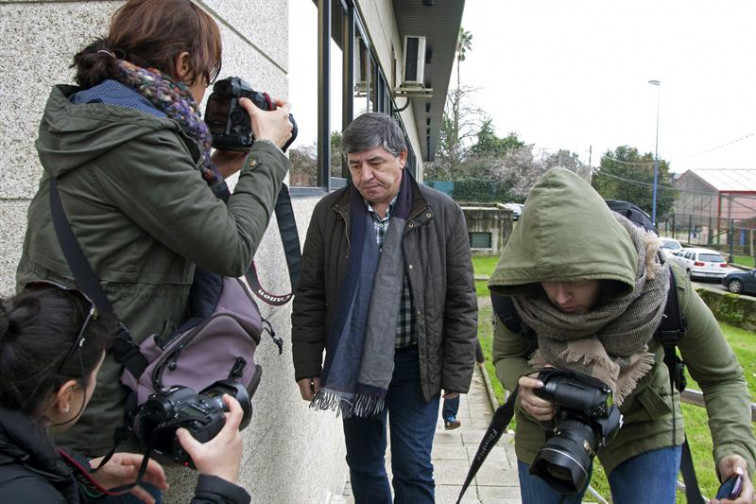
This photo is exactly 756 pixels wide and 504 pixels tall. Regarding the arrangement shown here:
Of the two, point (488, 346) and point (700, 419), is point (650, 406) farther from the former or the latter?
point (488, 346)

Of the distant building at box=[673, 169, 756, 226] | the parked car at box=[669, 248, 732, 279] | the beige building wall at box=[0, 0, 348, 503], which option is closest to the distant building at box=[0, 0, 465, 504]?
the beige building wall at box=[0, 0, 348, 503]

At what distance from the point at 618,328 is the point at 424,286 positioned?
3.22ft

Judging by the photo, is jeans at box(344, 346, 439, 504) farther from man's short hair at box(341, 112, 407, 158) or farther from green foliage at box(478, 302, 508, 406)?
green foliage at box(478, 302, 508, 406)

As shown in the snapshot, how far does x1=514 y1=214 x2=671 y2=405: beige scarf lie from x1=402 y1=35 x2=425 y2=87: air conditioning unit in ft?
29.1

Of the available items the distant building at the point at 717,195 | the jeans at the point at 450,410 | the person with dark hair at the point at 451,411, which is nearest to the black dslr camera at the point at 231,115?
the person with dark hair at the point at 451,411

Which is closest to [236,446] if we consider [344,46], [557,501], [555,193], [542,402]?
[542,402]

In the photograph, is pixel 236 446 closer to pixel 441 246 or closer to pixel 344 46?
pixel 441 246

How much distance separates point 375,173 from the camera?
2820mm

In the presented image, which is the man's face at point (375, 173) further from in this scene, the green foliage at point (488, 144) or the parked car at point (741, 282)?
the green foliage at point (488, 144)

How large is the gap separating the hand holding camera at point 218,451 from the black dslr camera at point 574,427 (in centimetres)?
90

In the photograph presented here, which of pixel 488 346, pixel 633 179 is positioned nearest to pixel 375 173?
pixel 488 346

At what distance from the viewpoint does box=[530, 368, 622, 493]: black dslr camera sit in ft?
5.80

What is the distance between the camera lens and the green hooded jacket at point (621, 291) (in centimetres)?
192

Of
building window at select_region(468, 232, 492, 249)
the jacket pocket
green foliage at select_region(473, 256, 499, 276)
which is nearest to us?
the jacket pocket
